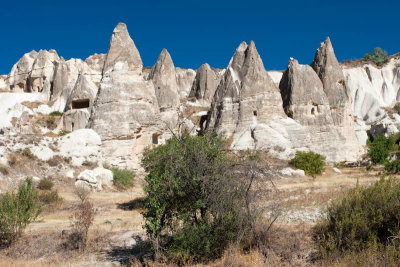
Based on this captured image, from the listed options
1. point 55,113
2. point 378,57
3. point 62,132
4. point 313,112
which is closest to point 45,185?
point 62,132

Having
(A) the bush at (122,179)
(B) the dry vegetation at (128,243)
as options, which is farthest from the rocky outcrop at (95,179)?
(B) the dry vegetation at (128,243)

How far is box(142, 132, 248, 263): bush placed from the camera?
594 cm

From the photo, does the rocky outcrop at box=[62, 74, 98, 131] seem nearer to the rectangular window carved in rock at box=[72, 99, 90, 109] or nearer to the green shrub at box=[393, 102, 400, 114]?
the rectangular window carved in rock at box=[72, 99, 90, 109]

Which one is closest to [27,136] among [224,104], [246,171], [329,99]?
[224,104]

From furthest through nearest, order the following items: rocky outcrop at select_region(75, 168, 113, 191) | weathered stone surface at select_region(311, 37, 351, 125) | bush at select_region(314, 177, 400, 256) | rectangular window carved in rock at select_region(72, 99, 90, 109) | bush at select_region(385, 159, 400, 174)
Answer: weathered stone surface at select_region(311, 37, 351, 125), rectangular window carved in rock at select_region(72, 99, 90, 109), bush at select_region(385, 159, 400, 174), rocky outcrop at select_region(75, 168, 113, 191), bush at select_region(314, 177, 400, 256)

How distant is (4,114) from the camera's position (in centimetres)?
3177

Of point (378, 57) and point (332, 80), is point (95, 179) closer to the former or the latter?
point (332, 80)

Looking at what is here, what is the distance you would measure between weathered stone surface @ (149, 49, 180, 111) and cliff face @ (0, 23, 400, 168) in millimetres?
94

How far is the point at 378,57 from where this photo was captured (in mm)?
52969

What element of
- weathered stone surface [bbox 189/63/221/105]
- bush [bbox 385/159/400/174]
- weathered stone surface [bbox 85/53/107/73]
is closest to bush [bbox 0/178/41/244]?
bush [bbox 385/159/400/174]

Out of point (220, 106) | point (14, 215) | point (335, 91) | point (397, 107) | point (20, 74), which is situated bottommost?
point (14, 215)

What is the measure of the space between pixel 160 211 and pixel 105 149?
1506 cm

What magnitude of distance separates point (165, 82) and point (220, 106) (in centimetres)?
794

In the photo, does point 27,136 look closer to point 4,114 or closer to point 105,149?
point 105,149
